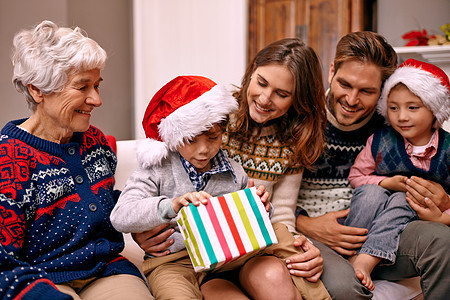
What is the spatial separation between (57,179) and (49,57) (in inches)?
14.7

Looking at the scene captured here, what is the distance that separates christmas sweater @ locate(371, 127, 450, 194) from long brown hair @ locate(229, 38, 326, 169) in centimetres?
26

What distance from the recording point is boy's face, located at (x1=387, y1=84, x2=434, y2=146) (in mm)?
1790

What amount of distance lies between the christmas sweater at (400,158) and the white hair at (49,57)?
1193 millimetres

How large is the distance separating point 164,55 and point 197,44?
0.42 meters

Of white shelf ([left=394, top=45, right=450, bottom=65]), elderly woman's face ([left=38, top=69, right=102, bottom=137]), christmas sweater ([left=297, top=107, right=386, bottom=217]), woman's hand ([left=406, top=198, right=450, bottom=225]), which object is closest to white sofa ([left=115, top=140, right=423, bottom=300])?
woman's hand ([left=406, top=198, right=450, bottom=225])

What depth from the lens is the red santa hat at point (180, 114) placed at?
145 cm

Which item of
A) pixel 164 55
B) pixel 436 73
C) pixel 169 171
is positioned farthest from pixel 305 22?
pixel 169 171

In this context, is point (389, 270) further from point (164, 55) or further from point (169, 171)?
point (164, 55)

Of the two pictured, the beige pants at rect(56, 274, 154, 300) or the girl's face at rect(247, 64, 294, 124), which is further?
the girl's face at rect(247, 64, 294, 124)

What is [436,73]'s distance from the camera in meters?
1.84

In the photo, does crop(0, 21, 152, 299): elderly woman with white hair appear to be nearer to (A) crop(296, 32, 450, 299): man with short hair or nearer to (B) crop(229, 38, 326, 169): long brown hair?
(B) crop(229, 38, 326, 169): long brown hair

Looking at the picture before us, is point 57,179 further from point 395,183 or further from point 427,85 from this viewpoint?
point 427,85

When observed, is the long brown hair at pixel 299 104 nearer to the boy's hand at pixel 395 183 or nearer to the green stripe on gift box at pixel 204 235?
the boy's hand at pixel 395 183

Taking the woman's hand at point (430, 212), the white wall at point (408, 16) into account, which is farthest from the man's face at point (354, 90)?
the white wall at point (408, 16)
